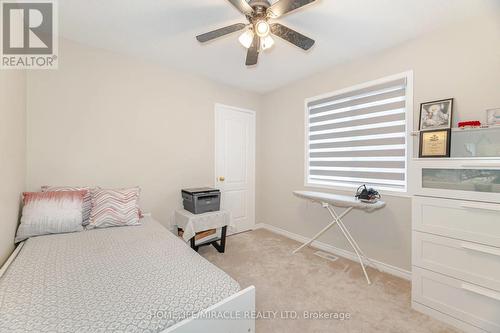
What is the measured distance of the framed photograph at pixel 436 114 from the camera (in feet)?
6.51

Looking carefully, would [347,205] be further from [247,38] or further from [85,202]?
[85,202]

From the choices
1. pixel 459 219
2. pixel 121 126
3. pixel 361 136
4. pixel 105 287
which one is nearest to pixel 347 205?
pixel 459 219

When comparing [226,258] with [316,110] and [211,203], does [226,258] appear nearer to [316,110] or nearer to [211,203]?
[211,203]

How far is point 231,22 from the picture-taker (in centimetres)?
203

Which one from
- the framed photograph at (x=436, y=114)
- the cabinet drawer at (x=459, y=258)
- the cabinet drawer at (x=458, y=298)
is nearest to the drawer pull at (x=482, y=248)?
the cabinet drawer at (x=459, y=258)

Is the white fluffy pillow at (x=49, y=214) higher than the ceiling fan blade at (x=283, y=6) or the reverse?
the reverse

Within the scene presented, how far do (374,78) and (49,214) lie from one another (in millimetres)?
3564

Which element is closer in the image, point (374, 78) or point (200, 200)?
point (374, 78)

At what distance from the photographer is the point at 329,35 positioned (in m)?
2.21

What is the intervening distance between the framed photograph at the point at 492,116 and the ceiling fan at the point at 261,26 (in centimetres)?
160

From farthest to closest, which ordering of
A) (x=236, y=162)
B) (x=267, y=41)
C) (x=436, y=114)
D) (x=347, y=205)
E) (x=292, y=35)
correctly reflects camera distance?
(x=236, y=162)
(x=347, y=205)
(x=436, y=114)
(x=267, y=41)
(x=292, y=35)

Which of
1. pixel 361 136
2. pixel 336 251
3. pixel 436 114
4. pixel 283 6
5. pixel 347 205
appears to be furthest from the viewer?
pixel 336 251

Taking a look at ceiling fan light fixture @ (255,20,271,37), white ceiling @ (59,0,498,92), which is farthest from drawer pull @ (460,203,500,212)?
ceiling fan light fixture @ (255,20,271,37)

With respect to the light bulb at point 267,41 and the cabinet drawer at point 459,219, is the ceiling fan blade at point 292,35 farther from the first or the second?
the cabinet drawer at point 459,219
